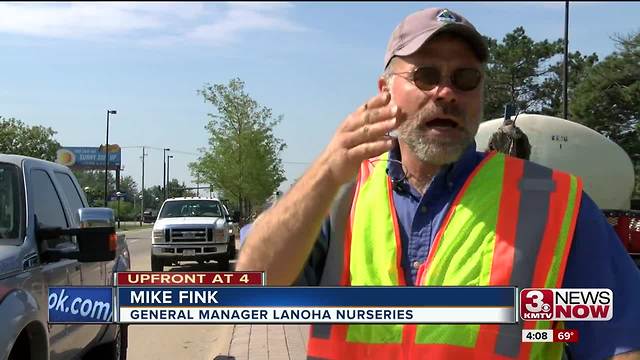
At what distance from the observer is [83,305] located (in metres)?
2.87

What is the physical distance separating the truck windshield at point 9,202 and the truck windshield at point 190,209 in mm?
12602

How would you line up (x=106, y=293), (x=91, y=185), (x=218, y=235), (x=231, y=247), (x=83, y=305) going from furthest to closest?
(x=231, y=247) < (x=218, y=235) < (x=91, y=185) < (x=83, y=305) < (x=106, y=293)

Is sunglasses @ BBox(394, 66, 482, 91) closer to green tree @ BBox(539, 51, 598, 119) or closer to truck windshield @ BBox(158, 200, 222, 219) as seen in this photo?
truck windshield @ BBox(158, 200, 222, 219)

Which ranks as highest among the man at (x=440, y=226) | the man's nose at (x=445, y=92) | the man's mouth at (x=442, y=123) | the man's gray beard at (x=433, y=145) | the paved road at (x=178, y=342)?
the man's nose at (x=445, y=92)

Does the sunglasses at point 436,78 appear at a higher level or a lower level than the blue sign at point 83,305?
higher

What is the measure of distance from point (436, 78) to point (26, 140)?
6299 millimetres

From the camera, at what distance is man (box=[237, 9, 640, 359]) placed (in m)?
1.83

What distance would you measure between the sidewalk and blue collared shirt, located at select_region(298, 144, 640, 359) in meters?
4.56

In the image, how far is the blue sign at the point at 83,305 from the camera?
2686 millimetres

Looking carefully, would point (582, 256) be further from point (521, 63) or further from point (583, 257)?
point (521, 63)

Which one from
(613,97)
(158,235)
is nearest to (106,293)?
(158,235)

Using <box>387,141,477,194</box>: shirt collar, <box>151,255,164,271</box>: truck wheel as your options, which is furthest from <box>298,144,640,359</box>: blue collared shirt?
<box>151,255,164,271</box>: truck wheel

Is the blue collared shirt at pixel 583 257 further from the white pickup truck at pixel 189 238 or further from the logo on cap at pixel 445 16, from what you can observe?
the white pickup truck at pixel 189 238

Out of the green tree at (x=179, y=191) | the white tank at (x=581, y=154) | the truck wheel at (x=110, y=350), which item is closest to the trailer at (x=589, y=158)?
Result: the white tank at (x=581, y=154)
